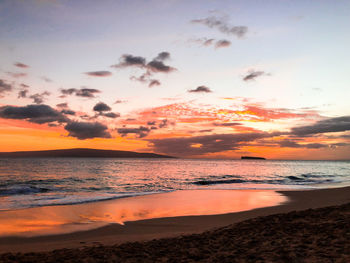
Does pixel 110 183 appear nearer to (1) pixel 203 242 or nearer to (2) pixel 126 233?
(2) pixel 126 233

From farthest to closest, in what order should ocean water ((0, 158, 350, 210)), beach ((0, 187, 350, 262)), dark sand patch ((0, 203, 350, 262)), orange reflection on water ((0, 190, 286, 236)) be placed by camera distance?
1. ocean water ((0, 158, 350, 210))
2. orange reflection on water ((0, 190, 286, 236))
3. beach ((0, 187, 350, 262))
4. dark sand patch ((0, 203, 350, 262))

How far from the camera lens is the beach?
6973mm

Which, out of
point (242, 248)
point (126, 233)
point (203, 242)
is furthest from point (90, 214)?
point (242, 248)

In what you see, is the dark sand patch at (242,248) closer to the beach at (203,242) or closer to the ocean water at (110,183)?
the beach at (203,242)

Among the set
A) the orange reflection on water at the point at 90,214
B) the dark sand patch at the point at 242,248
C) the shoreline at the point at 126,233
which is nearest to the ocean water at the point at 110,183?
the orange reflection on water at the point at 90,214

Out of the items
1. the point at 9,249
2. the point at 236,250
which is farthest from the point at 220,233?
the point at 9,249

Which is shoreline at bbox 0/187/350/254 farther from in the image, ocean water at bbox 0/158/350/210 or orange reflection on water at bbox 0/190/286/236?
ocean water at bbox 0/158/350/210

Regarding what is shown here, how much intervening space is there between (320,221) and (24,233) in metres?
11.9

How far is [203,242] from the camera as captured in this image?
8.55 m

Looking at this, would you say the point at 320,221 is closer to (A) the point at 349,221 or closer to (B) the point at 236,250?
(A) the point at 349,221

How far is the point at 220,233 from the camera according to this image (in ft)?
31.7

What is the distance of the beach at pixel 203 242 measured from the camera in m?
6.97

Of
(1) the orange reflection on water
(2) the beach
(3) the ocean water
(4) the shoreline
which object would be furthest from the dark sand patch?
(3) the ocean water

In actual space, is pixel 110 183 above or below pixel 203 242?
below
